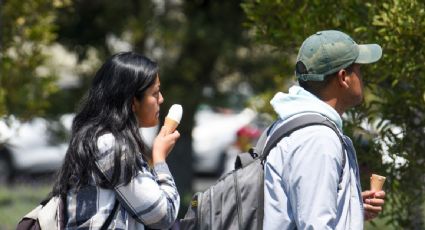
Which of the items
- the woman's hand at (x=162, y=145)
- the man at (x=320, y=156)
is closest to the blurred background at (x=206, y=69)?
the man at (x=320, y=156)

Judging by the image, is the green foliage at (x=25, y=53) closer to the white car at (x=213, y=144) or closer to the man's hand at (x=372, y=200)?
the man's hand at (x=372, y=200)

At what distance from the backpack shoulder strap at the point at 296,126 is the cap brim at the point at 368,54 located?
0.27m

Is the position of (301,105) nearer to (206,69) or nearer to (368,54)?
(368,54)

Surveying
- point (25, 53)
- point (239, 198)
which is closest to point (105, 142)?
point (239, 198)

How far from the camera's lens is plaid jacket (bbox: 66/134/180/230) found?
3.46 meters

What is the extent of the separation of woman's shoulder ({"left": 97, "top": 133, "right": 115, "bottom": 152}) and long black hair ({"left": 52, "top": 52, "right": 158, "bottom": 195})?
0.01 meters

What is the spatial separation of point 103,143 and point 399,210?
214 centimetres

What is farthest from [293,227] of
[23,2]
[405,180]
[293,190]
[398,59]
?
[23,2]

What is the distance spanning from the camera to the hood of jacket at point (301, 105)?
11.0ft

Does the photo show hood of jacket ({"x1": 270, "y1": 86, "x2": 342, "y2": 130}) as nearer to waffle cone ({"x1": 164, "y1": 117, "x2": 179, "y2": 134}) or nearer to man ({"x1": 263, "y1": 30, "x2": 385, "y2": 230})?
man ({"x1": 263, "y1": 30, "x2": 385, "y2": 230})

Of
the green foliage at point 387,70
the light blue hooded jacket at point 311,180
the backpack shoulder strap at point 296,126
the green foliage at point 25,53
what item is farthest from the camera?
the green foliage at point 25,53

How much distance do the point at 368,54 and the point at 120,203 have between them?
3.16ft

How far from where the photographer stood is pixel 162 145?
3688 mm

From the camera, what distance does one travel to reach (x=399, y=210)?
5160mm
